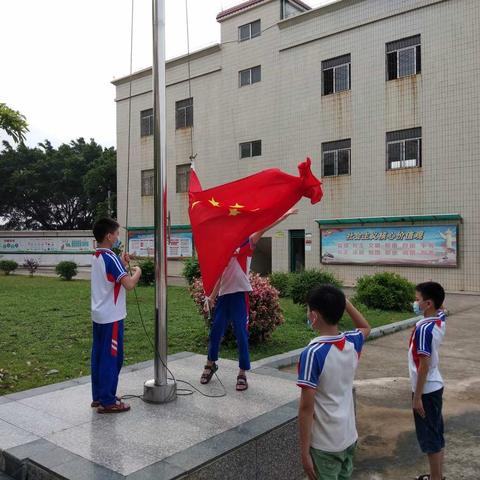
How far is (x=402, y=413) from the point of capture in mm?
5004

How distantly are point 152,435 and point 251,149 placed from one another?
1923cm

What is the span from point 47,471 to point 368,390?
3.80 metres

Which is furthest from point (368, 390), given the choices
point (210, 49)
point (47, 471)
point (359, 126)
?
point (210, 49)

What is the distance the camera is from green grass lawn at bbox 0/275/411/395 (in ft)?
20.2

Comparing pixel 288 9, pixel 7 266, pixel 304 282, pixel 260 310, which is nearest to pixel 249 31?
pixel 288 9

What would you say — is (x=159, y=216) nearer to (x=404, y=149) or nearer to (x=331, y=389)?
(x=331, y=389)

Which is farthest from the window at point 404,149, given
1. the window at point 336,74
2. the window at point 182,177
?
the window at point 182,177

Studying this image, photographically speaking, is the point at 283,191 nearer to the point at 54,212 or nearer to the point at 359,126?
the point at 359,126

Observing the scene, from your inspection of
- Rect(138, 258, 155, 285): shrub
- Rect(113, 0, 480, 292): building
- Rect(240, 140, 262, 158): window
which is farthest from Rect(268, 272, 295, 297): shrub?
Rect(240, 140, 262, 158): window

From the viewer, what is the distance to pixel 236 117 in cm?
2253

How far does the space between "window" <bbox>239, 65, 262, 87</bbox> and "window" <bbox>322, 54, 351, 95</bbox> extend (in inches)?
126

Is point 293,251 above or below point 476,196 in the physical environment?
below

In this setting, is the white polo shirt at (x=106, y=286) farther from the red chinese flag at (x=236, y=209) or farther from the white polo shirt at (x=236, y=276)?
the white polo shirt at (x=236, y=276)

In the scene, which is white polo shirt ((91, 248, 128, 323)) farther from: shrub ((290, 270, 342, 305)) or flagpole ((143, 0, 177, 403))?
shrub ((290, 270, 342, 305))
